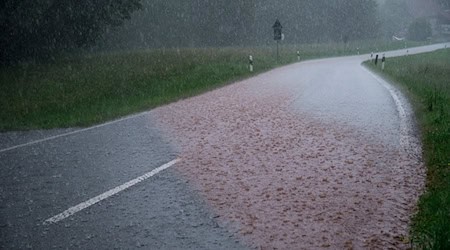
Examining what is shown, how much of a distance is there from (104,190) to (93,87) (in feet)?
38.5

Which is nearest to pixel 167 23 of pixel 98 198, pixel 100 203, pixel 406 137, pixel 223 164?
pixel 406 137

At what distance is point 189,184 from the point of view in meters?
5.19

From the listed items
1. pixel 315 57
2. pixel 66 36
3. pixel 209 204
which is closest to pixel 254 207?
pixel 209 204

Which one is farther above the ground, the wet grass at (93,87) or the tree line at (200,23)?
the tree line at (200,23)

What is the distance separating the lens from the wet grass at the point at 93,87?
1075 cm

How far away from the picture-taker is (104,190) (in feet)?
16.2

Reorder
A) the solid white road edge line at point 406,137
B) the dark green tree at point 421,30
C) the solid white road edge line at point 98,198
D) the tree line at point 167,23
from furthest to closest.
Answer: the dark green tree at point 421,30 < the tree line at point 167,23 < the solid white road edge line at point 406,137 < the solid white road edge line at point 98,198

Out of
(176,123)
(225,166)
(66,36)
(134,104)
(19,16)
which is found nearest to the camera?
(225,166)

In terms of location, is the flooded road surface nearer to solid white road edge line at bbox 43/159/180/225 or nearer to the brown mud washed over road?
the brown mud washed over road

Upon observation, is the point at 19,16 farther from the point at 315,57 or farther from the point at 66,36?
the point at 315,57

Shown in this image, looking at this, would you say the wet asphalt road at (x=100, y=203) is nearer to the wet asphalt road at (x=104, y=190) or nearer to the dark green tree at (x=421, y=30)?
the wet asphalt road at (x=104, y=190)

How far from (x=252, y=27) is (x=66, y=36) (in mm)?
42320

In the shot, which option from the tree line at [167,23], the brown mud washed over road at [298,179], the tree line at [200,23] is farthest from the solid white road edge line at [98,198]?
the tree line at [200,23]

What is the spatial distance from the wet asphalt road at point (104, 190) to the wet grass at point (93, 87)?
206 cm
